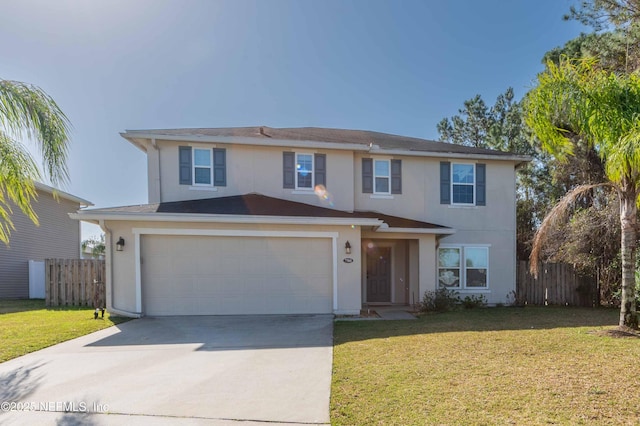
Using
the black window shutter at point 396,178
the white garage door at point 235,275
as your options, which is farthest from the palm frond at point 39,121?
the black window shutter at point 396,178

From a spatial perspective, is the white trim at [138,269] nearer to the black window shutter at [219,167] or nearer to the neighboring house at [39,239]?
the black window shutter at [219,167]

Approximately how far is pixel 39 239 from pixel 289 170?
41.1ft

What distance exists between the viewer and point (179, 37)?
9.81 m

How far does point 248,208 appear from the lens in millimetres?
9445

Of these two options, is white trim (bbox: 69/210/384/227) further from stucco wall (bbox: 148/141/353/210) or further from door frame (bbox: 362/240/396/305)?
door frame (bbox: 362/240/396/305)

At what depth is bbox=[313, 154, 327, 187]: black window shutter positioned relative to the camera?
11.1 m

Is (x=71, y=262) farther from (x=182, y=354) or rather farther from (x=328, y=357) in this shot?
(x=328, y=357)

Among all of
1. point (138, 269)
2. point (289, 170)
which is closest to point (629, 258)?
point (289, 170)

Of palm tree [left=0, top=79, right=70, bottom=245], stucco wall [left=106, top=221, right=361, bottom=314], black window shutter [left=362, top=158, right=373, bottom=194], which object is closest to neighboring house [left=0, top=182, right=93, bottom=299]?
stucco wall [left=106, top=221, right=361, bottom=314]

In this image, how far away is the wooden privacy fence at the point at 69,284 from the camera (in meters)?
11.1

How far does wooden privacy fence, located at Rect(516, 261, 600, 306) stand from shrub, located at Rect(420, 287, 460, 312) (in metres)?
3.34

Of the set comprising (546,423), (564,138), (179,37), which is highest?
(179,37)

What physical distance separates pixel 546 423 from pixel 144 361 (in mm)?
5596

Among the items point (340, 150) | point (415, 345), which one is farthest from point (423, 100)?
point (415, 345)
